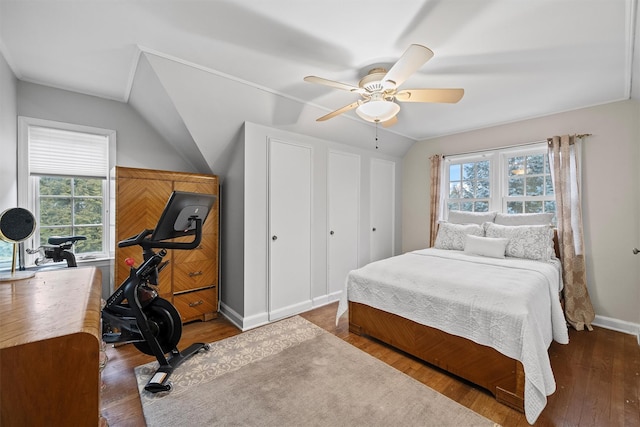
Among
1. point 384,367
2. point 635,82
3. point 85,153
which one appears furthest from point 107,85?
point 635,82

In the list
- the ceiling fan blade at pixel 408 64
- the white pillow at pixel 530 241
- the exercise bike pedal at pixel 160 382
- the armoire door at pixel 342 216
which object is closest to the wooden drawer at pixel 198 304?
the exercise bike pedal at pixel 160 382

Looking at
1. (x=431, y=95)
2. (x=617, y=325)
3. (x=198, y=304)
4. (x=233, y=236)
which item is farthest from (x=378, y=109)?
(x=617, y=325)

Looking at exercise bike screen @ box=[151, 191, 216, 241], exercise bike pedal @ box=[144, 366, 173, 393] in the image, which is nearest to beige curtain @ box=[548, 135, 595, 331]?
exercise bike screen @ box=[151, 191, 216, 241]

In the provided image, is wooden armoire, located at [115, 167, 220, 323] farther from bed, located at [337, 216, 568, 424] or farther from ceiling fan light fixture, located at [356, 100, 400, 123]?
ceiling fan light fixture, located at [356, 100, 400, 123]

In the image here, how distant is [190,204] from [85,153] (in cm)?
203

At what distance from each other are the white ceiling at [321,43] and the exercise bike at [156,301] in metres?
1.13

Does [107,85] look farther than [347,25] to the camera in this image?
Yes

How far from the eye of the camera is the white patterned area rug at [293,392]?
64.9 inches

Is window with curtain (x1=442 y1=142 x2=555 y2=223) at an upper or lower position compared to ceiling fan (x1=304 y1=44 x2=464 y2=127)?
lower

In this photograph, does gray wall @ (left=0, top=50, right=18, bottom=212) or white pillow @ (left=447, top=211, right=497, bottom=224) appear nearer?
gray wall @ (left=0, top=50, right=18, bottom=212)

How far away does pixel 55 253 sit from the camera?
2215mm

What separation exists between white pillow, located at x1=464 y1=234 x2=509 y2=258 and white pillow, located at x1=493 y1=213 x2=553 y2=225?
1.36ft

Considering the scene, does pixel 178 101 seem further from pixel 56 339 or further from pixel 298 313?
pixel 298 313

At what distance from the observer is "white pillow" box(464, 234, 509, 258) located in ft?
10.0
